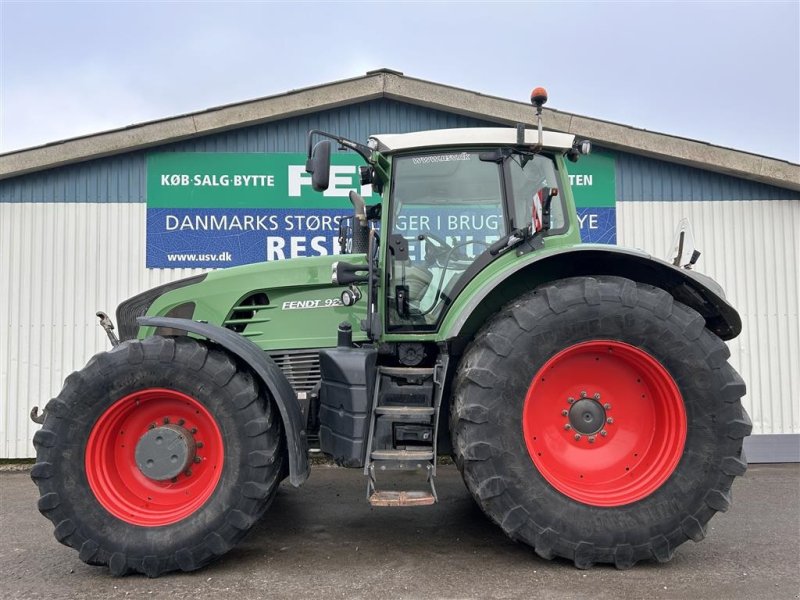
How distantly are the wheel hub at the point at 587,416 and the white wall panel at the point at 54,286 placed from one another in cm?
469

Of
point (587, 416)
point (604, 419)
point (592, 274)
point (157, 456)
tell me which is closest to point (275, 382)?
point (157, 456)

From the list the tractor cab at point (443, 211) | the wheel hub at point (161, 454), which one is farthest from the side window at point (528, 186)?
the wheel hub at point (161, 454)

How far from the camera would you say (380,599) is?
8.64 ft

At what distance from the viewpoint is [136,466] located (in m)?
3.13

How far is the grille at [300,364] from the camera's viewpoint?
3.68m

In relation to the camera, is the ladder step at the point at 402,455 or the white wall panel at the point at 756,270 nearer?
the ladder step at the point at 402,455

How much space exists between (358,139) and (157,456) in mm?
4567

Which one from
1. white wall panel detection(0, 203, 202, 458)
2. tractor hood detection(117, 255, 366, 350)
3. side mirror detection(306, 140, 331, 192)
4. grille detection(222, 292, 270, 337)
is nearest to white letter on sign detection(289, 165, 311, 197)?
white wall panel detection(0, 203, 202, 458)

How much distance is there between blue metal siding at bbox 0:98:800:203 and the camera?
20.8 ft

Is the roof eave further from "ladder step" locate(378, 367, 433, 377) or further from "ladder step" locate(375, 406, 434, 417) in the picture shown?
"ladder step" locate(375, 406, 434, 417)

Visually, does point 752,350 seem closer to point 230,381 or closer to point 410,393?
point 410,393

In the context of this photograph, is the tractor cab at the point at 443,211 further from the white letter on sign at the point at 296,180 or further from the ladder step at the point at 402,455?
the white letter on sign at the point at 296,180

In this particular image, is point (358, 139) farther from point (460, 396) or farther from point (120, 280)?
point (460, 396)

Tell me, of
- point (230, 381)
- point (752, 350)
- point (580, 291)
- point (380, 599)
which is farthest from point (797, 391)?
point (230, 381)
